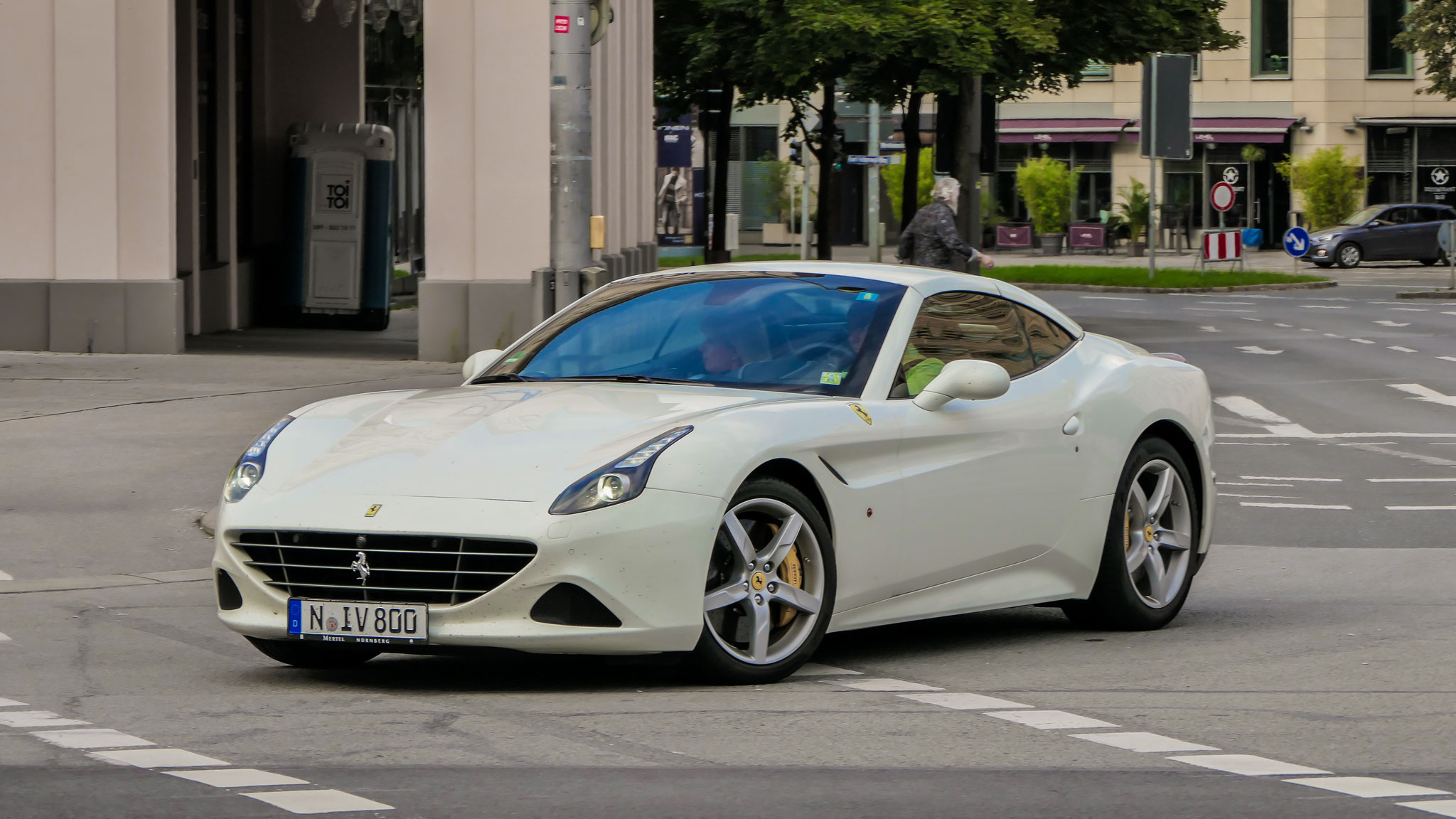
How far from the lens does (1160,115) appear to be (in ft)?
114

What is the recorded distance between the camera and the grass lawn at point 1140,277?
40938 mm

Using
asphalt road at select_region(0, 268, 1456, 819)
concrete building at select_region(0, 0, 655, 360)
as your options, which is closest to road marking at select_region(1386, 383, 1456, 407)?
asphalt road at select_region(0, 268, 1456, 819)

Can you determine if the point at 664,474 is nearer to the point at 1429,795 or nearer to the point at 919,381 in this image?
the point at 919,381

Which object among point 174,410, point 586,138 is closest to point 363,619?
point 586,138

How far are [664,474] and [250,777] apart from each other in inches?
59.7

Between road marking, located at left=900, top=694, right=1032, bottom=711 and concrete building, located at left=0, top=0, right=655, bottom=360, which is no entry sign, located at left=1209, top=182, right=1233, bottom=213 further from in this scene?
road marking, located at left=900, top=694, right=1032, bottom=711

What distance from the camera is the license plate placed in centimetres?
596

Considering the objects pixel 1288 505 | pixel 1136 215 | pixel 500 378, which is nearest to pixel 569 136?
pixel 500 378

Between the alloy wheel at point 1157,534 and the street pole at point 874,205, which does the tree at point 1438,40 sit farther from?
the alloy wheel at point 1157,534

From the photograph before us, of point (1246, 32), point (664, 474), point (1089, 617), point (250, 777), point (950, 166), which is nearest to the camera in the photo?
point (250, 777)

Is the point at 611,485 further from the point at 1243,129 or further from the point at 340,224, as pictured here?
the point at 1243,129

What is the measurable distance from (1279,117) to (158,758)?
61.5 m

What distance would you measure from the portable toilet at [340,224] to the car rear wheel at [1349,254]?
105ft

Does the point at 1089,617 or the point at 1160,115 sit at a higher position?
the point at 1160,115
